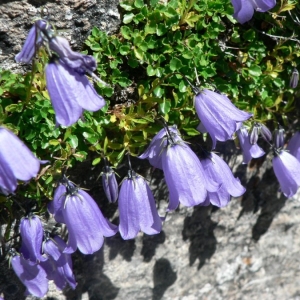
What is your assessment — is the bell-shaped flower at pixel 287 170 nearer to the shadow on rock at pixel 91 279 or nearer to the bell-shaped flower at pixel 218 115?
the bell-shaped flower at pixel 218 115

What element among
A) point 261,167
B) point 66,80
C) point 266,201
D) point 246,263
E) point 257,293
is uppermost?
point 66,80

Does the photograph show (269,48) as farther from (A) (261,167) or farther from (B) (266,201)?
(B) (266,201)

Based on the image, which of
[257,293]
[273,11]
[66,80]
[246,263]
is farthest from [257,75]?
[257,293]

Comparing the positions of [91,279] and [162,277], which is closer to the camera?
[91,279]

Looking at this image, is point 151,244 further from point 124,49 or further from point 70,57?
point 70,57

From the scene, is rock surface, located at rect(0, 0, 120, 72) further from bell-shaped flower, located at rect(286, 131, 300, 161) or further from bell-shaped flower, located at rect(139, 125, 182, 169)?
bell-shaped flower, located at rect(286, 131, 300, 161)

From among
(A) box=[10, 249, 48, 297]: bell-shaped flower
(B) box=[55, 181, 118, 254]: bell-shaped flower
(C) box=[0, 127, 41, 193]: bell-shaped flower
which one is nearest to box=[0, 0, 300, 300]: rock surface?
(A) box=[10, 249, 48, 297]: bell-shaped flower

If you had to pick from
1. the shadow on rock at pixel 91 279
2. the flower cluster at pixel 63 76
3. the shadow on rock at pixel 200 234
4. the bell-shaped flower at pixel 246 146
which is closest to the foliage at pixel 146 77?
the bell-shaped flower at pixel 246 146

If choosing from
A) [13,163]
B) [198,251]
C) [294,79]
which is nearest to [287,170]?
[294,79]
